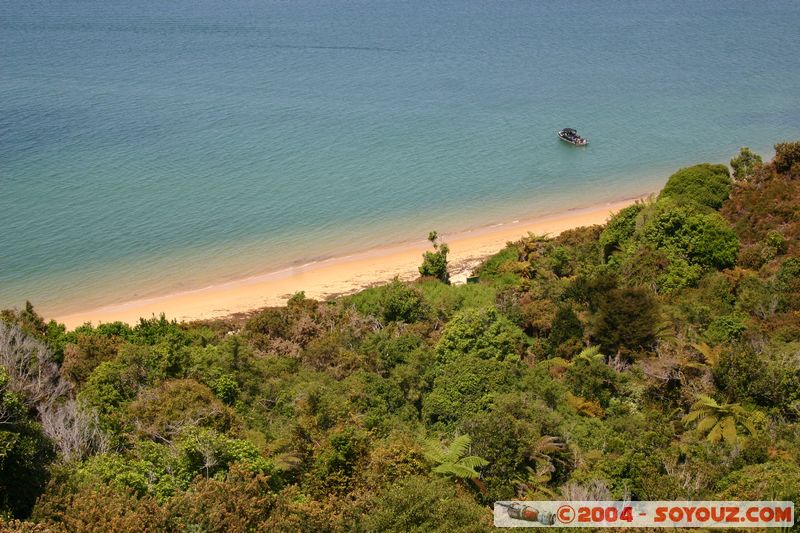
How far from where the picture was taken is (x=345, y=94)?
7488 cm

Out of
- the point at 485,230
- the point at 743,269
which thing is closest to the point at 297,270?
the point at 485,230

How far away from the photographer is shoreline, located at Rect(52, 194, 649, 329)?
3953cm

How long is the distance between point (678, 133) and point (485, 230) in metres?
27.2

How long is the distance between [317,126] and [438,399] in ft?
157

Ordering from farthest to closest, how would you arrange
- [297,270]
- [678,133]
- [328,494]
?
[678,133], [297,270], [328,494]

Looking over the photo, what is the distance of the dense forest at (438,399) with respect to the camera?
50.1ft

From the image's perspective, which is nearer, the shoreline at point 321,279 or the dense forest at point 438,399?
the dense forest at point 438,399

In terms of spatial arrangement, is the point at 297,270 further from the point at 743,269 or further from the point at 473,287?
the point at 743,269

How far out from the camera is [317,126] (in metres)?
66.2

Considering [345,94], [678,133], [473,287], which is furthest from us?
[345,94]

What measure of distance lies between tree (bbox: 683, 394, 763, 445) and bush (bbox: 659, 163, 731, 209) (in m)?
18.9
